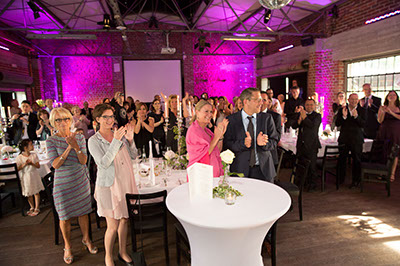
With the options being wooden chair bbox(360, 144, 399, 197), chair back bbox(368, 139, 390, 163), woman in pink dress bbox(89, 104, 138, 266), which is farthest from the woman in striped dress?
chair back bbox(368, 139, 390, 163)

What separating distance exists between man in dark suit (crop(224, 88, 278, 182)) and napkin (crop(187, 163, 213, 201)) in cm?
108

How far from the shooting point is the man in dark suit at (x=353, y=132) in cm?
486

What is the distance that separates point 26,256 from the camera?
3148 millimetres

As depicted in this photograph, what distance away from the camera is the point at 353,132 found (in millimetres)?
4895

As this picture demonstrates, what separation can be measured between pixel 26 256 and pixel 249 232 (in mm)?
2926

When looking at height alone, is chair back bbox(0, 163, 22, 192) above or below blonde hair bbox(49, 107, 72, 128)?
below

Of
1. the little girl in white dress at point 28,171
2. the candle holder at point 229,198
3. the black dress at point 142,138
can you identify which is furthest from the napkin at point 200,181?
the black dress at point 142,138

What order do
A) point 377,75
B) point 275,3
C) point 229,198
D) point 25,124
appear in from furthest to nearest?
point 377,75
point 25,124
point 275,3
point 229,198

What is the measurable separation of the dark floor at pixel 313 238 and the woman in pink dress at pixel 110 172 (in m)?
0.76

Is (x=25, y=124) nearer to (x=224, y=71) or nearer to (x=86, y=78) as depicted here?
(x=86, y=78)

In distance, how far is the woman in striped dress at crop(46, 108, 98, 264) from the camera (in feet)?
8.92

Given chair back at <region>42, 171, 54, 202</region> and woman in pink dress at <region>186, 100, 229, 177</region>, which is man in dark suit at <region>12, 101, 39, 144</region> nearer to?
chair back at <region>42, 171, 54, 202</region>

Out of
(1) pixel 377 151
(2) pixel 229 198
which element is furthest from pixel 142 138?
(1) pixel 377 151

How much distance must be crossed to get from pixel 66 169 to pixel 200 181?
5.46 ft
